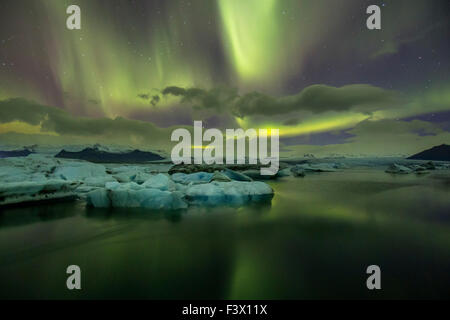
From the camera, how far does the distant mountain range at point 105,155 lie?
59388 millimetres

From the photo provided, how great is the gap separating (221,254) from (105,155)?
253 ft

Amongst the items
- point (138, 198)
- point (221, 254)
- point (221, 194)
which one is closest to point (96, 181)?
point (138, 198)

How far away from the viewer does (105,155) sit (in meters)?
67.4

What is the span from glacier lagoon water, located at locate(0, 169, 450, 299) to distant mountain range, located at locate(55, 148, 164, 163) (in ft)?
187

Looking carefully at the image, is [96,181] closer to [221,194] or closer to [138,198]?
[138,198]

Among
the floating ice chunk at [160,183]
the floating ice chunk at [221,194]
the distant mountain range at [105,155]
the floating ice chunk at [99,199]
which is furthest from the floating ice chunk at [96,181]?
the distant mountain range at [105,155]

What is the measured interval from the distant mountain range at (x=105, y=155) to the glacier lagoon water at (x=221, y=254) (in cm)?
5706

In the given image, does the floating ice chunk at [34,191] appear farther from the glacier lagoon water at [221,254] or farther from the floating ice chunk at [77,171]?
the floating ice chunk at [77,171]

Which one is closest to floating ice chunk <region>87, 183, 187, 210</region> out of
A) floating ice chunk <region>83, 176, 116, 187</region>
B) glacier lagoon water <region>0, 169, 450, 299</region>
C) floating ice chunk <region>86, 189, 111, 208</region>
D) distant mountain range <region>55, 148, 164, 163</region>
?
floating ice chunk <region>86, 189, 111, 208</region>

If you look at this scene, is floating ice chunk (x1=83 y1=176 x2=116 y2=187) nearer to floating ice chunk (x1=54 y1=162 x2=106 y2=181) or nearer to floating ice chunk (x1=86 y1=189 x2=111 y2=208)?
floating ice chunk (x1=54 y1=162 x2=106 y2=181)

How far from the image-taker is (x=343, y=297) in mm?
2818

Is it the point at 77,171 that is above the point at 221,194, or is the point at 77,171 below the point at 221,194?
above

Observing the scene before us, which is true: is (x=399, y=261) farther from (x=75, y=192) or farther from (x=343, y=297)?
(x=75, y=192)
